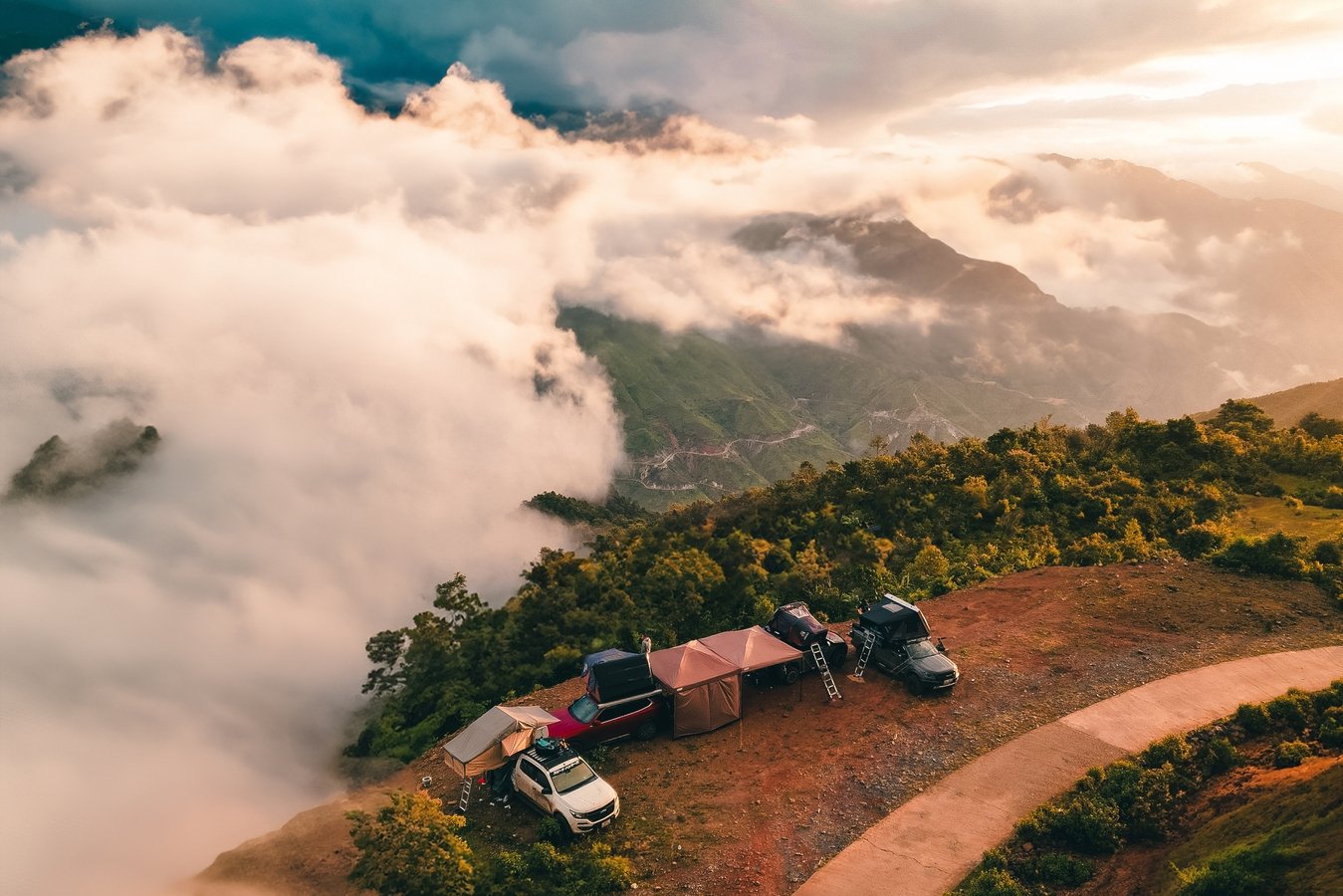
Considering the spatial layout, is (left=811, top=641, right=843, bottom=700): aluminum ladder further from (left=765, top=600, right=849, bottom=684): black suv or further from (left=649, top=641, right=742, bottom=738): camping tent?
(left=649, top=641, right=742, bottom=738): camping tent

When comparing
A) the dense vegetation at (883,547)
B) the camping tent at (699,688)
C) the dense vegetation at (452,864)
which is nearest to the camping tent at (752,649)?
the camping tent at (699,688)

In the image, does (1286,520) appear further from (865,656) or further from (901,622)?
(865,656)

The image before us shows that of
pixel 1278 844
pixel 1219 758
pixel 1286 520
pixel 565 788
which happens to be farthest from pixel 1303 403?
pixel 565 788

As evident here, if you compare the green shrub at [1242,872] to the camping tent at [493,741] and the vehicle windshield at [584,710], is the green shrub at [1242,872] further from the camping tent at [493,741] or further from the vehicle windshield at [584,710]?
the camping tent at [493,741]

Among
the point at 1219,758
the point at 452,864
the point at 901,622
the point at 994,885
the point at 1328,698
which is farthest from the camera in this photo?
the point at 901,622

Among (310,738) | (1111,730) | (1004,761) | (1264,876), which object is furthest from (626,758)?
(310,738)

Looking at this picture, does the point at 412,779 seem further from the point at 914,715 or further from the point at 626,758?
the point at 914,715
